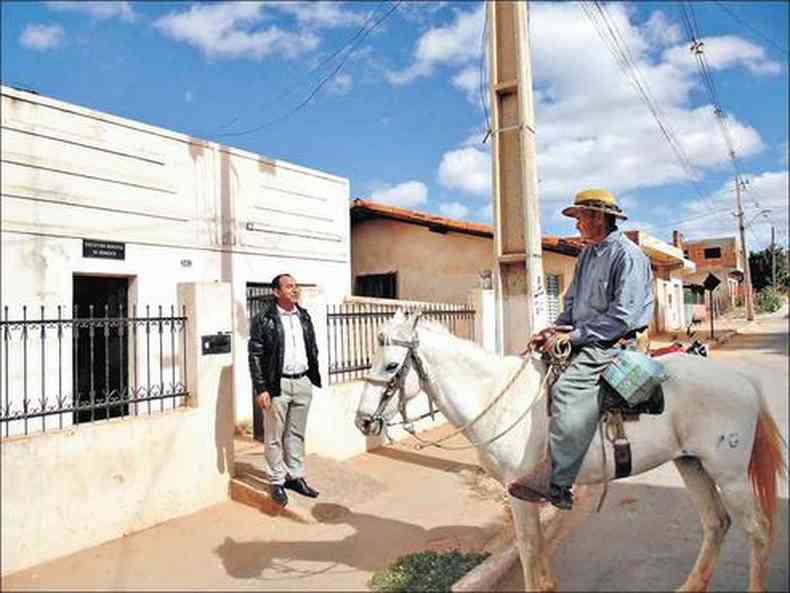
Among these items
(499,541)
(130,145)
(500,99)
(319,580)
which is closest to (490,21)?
(500,99)

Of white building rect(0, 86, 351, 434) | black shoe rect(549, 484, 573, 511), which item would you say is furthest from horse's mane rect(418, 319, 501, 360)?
white building rect(0, 86, 351, 434)

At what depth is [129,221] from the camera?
7.33 meters

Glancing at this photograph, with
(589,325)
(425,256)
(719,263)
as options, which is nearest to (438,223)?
(425,256)

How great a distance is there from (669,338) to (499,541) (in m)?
19.8

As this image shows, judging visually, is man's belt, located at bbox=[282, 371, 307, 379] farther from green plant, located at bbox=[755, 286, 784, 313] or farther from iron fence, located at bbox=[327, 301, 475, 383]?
green plant, located at bbox=[755, 286, 784, 313]

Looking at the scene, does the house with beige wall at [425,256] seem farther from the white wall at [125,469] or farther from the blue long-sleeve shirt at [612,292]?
the blue long-sleeve shirt at [612,292]

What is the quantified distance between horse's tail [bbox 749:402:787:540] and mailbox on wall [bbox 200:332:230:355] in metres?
4.29

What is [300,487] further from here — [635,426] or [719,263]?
[719,263]

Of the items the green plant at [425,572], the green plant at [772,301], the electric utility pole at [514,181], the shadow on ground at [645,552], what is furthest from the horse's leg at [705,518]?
the electric utility pole at [514,181]

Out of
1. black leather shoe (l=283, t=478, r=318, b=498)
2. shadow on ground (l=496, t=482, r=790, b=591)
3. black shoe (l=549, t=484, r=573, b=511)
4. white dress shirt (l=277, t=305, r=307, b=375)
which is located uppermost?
white dress shirt (l=277, t=305, r=307, b=375)

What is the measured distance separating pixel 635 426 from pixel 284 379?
309 centimetres

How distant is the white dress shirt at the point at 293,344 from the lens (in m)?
5.20

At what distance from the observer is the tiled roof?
38.8ft

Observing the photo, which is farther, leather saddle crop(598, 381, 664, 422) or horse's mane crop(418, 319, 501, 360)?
horse's mane crop(418, 319, 501, 360)
